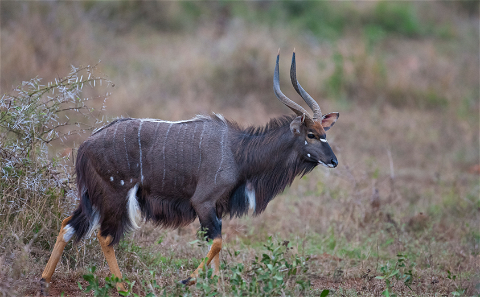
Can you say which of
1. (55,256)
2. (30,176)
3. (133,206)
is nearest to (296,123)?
(133,206)

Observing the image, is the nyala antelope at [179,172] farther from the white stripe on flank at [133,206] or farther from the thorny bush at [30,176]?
the thorny bush at [30,176]

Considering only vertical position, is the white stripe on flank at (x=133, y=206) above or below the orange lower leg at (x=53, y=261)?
above

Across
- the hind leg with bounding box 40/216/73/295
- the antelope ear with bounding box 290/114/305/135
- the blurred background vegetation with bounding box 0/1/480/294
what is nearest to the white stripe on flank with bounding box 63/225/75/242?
the hind leg with bounding box 40/216/73/295

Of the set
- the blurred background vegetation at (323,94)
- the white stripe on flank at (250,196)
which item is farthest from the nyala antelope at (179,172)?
the blurred background vegetation at (323,94)

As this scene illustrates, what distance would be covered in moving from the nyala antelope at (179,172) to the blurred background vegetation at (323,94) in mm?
481

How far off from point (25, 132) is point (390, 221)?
14.1ft

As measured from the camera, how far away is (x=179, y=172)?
4.36 m

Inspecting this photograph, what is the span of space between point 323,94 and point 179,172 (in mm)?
8009

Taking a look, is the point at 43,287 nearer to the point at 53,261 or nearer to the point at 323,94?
the point at 53,261

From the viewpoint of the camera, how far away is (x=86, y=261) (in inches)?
188

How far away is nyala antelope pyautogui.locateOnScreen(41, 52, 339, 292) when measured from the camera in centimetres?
430

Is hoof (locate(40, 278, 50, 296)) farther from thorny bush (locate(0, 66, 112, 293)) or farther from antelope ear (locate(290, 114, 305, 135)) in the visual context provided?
antelope ear (locate(290, 114, 305, 135))

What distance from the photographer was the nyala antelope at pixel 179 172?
14.1ft

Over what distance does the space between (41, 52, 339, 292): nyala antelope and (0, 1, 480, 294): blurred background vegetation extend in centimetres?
48
